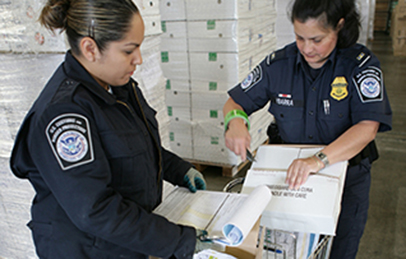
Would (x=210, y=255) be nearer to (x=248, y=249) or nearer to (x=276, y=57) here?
(x=248, y=249)

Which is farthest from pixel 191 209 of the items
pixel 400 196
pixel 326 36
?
pixel 400 196

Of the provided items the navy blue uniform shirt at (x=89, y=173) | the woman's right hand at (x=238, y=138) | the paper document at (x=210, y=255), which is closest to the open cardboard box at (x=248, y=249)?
the paper document at (x=210, y=255)

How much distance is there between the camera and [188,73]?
336cm

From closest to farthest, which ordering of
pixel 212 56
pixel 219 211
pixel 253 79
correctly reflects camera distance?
pixel 219 211, pixel 253 79, pixel 212 56

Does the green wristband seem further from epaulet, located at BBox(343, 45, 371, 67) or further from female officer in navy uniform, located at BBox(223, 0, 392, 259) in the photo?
epaulet, located at BBox(343, 45, 371, 67)

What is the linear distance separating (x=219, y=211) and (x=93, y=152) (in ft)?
1.53

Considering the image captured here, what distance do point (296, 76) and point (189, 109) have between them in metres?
1.92

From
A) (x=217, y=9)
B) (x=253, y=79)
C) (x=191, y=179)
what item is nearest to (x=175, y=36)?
(x=217, y=9)

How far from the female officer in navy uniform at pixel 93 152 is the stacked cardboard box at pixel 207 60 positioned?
6.91 ft

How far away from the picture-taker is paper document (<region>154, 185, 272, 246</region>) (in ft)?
3.22

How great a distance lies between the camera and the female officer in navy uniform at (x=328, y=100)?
142 cm

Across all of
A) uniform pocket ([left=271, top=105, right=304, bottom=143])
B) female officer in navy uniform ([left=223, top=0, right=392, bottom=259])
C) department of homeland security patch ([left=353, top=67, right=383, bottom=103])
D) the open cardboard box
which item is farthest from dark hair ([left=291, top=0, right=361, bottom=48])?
the open cardboard box

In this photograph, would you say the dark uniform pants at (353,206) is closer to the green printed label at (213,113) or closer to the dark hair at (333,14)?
the dark hair at (333,14)

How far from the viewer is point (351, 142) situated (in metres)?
1.43
